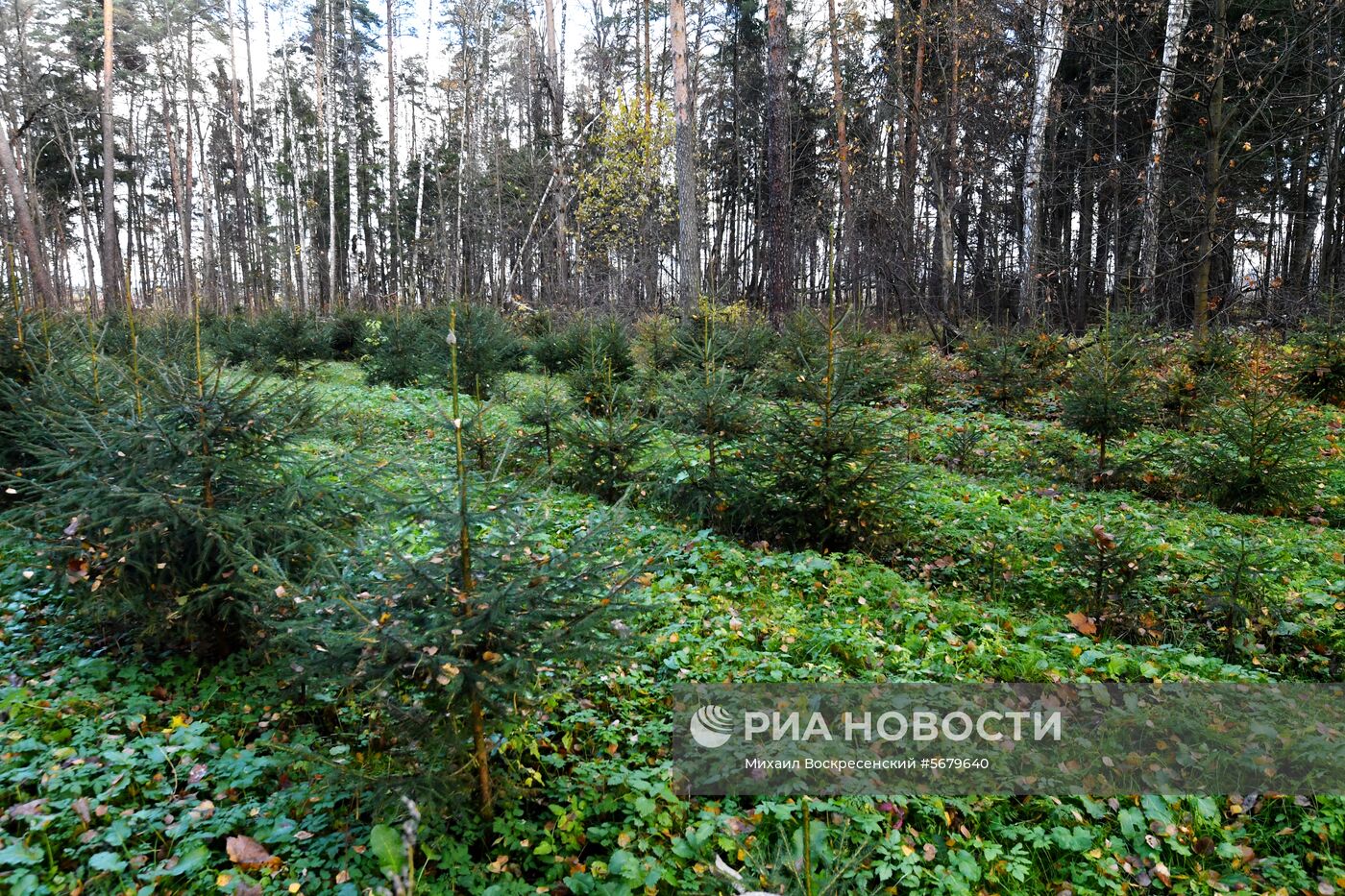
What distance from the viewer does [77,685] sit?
338cm

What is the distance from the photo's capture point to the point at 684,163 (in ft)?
43.0

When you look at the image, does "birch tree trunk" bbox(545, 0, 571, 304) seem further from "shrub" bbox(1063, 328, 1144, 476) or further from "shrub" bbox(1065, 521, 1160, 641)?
"shrub" bbox(1065, 521, 1160, 641)

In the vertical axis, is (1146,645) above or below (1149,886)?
above

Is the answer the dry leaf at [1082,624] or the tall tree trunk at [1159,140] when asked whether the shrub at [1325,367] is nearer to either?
the tall tree trunk at [1159,140]

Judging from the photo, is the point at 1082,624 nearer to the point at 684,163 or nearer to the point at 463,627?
the point at 463,627

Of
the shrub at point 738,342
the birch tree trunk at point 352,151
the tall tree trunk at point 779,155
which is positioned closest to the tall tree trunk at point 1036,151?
the tall tree trunk at point 779,155

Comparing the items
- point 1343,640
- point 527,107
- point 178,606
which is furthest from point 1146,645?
point 527,107

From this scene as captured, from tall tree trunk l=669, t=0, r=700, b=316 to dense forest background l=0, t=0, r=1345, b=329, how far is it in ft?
0.19

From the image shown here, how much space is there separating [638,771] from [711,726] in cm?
44

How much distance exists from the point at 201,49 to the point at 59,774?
35.1 metres

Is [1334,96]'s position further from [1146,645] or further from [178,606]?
[178,606]

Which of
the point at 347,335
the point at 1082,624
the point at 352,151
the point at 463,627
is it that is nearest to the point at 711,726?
the point at 463,627

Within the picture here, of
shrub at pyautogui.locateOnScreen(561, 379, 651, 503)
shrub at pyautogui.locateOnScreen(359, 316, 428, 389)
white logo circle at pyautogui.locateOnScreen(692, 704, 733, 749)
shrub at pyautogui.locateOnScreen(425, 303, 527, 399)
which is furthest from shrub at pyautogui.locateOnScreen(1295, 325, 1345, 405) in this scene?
shrub at pyautogui.locateOnScreen(359, 316, 428, 389)

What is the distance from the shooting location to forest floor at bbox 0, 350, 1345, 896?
8.11 ft
